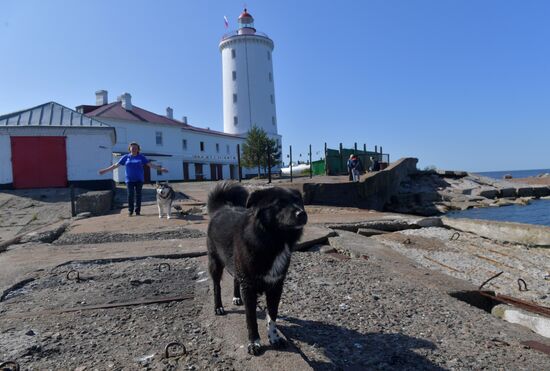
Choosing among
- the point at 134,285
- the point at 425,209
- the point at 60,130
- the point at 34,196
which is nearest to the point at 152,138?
the point at 60,130

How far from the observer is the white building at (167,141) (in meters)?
41.4

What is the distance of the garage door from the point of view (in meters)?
19.1

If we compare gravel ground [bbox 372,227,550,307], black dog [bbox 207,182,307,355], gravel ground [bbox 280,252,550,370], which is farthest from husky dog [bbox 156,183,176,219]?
black dog [bbox 207,182,307,355]

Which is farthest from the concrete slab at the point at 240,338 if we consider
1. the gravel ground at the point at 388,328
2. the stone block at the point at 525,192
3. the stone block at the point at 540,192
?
the stone block at the point at 540,192

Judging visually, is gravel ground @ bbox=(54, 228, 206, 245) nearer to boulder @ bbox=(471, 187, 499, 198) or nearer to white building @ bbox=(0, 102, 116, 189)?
white building @ bbox=(0, 102, 116, 189)

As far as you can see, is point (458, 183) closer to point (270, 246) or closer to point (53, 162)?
point (53, 162)

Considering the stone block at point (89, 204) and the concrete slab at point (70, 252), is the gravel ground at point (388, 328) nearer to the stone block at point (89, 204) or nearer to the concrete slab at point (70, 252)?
the concrete slab at point (70, 252)

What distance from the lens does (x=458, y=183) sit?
33.8m

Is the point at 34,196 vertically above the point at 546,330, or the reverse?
the point at 34,196

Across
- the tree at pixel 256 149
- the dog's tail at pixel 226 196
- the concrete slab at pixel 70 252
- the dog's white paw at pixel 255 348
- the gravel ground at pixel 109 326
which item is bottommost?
the gravel ground at pixel 109 326

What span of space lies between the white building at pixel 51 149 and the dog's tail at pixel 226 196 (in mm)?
17980

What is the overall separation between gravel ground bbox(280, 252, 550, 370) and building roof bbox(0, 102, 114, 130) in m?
19.0

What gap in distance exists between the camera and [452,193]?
29.9 m

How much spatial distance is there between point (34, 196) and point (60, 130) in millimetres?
4236
